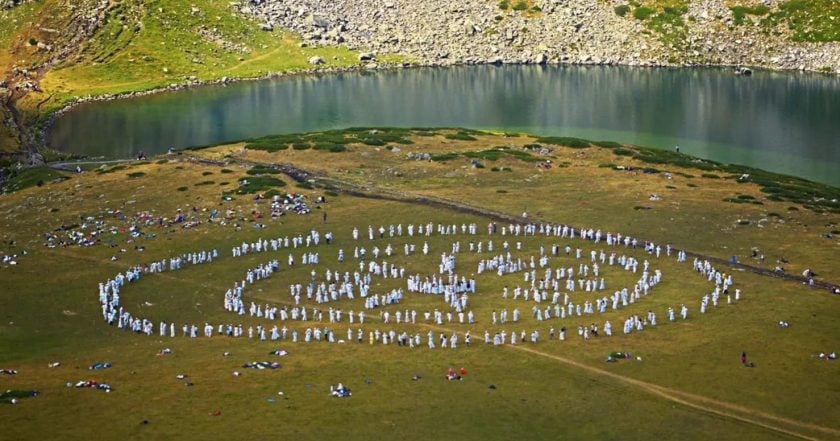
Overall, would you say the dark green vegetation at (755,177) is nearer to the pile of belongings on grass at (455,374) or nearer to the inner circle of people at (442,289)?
the inner circle of people at (442,289)

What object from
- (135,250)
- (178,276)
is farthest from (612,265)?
(135,250)

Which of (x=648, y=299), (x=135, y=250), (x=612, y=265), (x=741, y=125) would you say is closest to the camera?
(x=648, y=299)

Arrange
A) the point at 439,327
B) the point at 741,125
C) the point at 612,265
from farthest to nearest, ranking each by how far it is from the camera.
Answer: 1. the point at 741,125
2. the point at 612,265
3. the point at 439,327

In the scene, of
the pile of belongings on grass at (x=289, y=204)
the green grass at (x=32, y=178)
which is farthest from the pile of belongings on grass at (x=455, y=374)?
the green grass at (x=32, y=178)

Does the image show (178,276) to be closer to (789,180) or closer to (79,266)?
(79,266)

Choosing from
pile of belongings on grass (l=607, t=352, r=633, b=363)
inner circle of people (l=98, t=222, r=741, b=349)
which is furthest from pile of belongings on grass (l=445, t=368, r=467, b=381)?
pile of belongings on grass (l=607, t=352, r=633, b=363)
